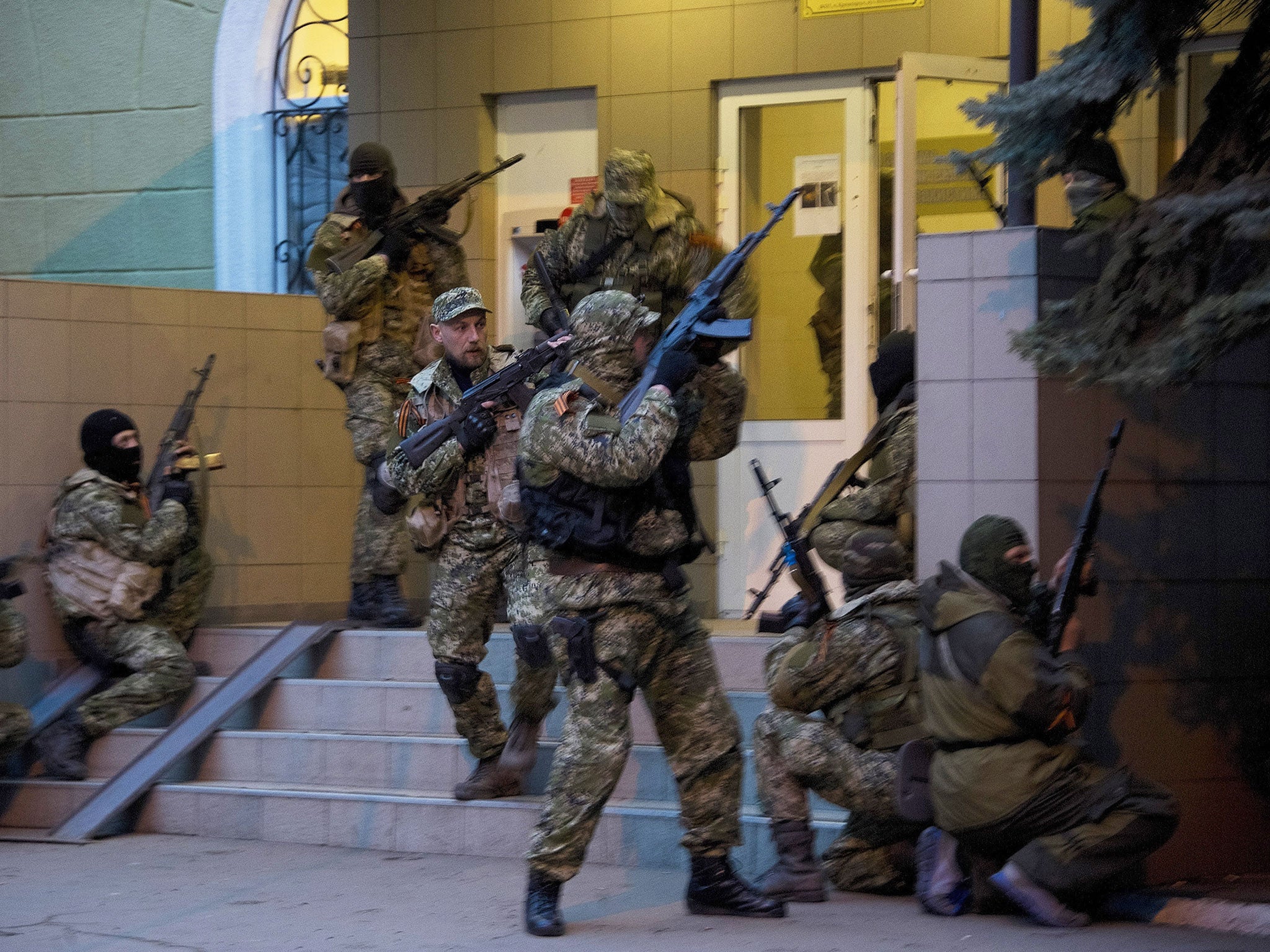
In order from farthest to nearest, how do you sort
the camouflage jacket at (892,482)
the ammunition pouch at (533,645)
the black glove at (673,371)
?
the camouflage jacket at (892,482) < the ammunition pouch at (533,645) < the black glove at (673,371)

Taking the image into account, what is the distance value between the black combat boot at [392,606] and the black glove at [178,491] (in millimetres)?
1001

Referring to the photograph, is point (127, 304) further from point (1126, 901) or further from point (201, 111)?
point (1126, 901)

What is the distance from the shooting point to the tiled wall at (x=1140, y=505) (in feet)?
17.9

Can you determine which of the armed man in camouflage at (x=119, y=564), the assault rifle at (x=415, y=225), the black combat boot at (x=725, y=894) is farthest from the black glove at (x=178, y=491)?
the black combat boot at (x=725, y=894)

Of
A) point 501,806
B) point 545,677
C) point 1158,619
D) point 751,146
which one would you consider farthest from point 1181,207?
point 751,146

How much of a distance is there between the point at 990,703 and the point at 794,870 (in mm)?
969

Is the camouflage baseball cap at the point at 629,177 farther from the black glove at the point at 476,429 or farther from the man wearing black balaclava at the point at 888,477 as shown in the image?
the man wearing black balaclava at the point at 888,477

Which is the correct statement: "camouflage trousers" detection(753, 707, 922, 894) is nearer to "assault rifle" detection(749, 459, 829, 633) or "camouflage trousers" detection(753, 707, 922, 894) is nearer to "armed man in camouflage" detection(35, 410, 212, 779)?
"assault rifle" detection(749, 459, 829, 633)

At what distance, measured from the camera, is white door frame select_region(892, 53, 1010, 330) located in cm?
731

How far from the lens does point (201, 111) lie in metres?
11.2

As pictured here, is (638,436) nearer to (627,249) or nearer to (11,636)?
(627,249)

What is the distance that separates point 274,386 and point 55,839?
10.3ft

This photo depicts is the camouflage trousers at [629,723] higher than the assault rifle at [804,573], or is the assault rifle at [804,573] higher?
the assault rifle at [804,573]

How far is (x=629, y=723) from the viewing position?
17.1ft
